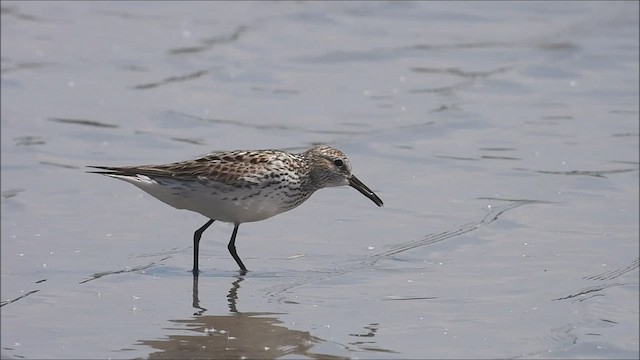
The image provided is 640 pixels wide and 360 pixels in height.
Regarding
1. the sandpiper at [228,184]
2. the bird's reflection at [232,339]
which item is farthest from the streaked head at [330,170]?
the bird's reflection at [232,339]

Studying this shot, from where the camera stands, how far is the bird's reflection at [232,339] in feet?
26.2

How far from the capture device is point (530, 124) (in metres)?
14.4

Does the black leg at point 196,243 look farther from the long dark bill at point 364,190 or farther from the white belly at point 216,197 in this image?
the long dark bill at point 364,190

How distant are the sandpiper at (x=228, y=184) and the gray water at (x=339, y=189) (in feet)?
1.20

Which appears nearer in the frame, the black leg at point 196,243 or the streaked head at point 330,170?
the black leg at point 196,243

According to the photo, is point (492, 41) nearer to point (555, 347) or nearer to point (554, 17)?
point (554, 17)

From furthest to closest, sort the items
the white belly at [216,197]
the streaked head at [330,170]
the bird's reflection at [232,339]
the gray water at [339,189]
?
1. the streaked head at [330,170]
2. the white belly at [216,197]
3. the gray water at [339,189]
4. the bird's reflection at [232,339]

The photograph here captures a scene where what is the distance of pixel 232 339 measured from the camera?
828 centimetres

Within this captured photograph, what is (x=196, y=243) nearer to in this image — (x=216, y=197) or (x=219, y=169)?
(x=216, y=197)

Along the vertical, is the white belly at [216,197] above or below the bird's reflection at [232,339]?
above

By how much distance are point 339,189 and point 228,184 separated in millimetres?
2544

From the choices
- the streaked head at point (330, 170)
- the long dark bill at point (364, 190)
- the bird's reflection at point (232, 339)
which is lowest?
the bird's reflection at point (232, 339)

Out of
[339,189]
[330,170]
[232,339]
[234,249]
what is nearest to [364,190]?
Answer: [330,170]

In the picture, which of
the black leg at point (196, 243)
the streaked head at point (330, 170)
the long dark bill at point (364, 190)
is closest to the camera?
the black leg at point (196, 243)
